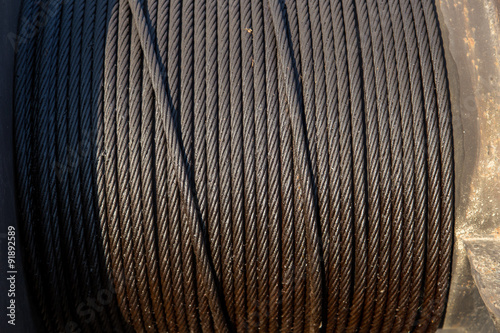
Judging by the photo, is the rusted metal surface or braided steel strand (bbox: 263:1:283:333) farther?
the rusted metal surface

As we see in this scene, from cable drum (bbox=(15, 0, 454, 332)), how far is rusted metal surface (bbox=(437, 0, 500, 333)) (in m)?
0.10

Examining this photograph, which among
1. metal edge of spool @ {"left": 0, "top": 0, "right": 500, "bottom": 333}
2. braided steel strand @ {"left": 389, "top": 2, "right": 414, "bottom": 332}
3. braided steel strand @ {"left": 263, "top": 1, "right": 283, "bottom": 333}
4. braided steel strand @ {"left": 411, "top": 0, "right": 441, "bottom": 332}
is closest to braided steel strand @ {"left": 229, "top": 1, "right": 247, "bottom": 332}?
braided steel strand @ {"left": 263, "top": 1, "right": 283, "bottom": 333}

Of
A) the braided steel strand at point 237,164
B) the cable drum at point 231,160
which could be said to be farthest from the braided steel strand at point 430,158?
the braided steel strand at point 237,164

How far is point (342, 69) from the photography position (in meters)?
2.44

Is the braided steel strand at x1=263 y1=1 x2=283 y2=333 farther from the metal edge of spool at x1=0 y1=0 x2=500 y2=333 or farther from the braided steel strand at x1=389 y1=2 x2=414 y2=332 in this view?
the metal edge of spool at x1=0 y1=0 x2=500 y2=333

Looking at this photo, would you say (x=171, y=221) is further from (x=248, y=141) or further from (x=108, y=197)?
(x=248, y=141)

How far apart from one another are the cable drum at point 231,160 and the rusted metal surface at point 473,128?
10 centimetres

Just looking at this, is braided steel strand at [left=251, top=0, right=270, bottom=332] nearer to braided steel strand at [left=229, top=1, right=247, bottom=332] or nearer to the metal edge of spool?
braided steel strand at [left=229, top=1, right=247, bottom=332]

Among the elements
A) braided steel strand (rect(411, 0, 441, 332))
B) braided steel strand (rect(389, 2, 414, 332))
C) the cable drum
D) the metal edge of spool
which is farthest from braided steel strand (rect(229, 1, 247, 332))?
the metal edge of spool

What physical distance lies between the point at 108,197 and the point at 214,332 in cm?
94

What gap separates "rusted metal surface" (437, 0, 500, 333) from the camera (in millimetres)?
2455

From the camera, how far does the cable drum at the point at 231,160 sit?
235cm

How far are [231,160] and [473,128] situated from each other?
4.12 feet

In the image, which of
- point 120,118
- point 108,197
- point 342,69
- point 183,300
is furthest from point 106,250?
point 342,69
